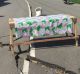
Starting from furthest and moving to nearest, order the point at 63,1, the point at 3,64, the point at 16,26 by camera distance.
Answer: the point at 63,1 → the point at 16,26 → the point at 3,64

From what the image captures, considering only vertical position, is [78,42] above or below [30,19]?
below

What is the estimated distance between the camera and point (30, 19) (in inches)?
692

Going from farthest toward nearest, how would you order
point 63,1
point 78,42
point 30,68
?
point 63,1 → point 78,42 → point 30,68

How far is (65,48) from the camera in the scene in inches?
704

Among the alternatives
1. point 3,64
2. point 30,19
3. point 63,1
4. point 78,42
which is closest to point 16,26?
point 30,19

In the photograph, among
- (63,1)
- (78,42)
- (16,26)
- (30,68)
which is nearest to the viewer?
(30,68)

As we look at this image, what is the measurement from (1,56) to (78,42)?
3.83 metres

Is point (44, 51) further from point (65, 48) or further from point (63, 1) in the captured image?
point (63, 1)

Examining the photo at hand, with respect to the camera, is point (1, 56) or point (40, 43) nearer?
point (1, 56)

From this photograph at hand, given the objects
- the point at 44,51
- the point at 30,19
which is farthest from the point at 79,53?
the point at 30,19

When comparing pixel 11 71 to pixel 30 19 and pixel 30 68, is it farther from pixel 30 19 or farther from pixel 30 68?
pixel 30 19

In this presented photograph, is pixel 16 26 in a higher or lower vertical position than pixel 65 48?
higher

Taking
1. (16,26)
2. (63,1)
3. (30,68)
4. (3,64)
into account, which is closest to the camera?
(30,68)

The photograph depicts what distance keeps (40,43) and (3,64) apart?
3373 millimetres
